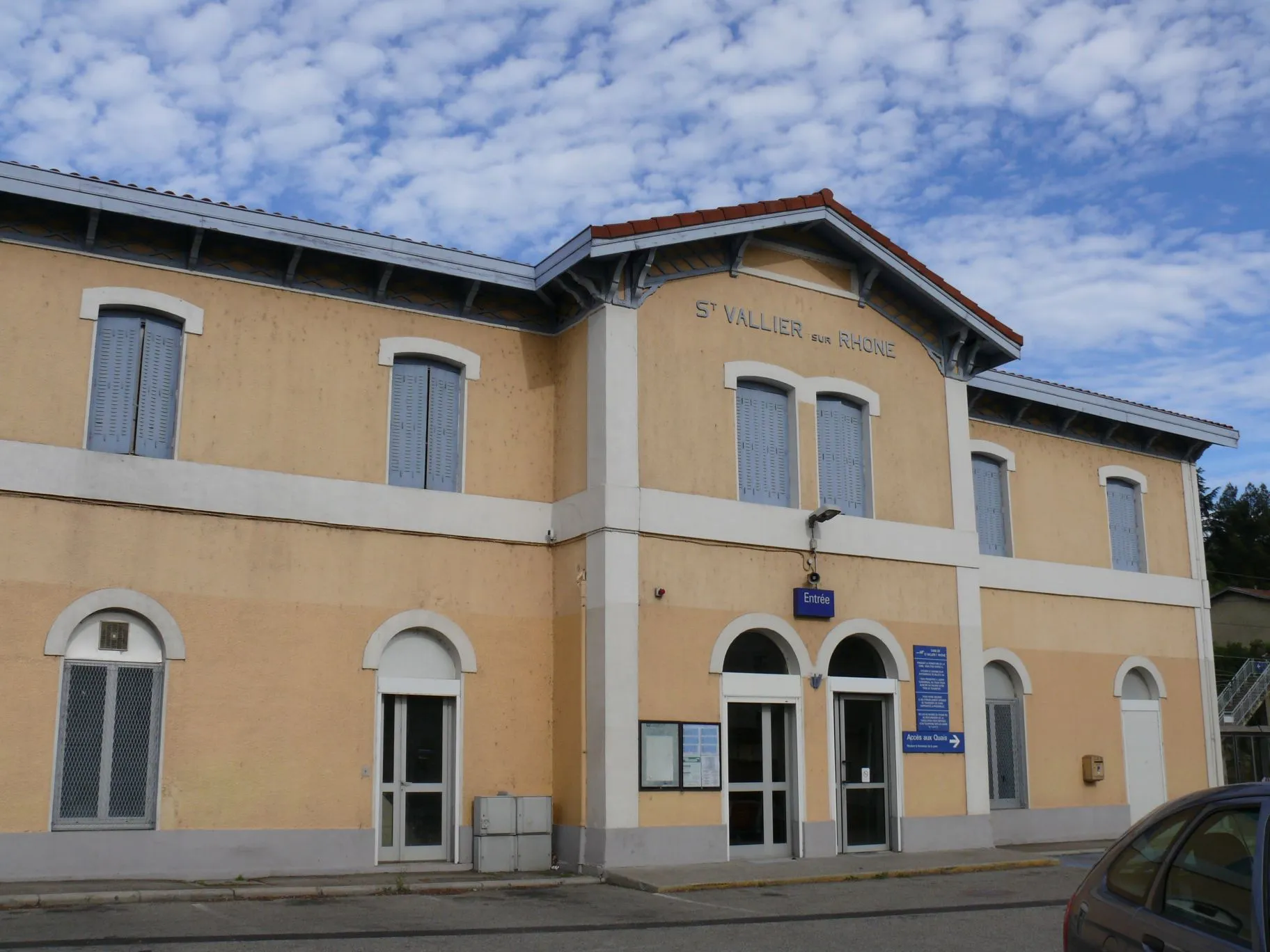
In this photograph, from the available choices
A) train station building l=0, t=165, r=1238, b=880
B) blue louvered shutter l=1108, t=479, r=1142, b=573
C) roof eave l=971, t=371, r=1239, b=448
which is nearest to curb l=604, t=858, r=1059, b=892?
train station building l=0, t=165, r=1238, b=880

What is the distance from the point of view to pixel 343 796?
46.9 feet

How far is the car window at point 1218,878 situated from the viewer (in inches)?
190

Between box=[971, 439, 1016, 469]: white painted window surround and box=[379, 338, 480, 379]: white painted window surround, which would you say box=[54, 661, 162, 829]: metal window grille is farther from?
box=[971, 439, 1016, 469]: white painted window surround

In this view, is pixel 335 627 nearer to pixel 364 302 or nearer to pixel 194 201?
pixel 364 302

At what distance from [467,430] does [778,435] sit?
4.17 m

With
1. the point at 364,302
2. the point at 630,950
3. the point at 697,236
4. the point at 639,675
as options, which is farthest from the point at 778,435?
the point at 630,950

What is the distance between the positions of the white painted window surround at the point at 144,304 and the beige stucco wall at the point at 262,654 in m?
2.18

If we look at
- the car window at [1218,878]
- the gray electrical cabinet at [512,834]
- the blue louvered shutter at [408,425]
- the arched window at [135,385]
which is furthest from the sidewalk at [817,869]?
the car window at [1218,878]

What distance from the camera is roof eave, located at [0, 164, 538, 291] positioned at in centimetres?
1340

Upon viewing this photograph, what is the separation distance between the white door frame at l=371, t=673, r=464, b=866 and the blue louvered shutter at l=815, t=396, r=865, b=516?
5.65 m

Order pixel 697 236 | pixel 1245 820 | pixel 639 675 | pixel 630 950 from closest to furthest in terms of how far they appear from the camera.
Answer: pixel 1245 820 → pixel 630 950 → pixel 639 675 → pixel 697 236

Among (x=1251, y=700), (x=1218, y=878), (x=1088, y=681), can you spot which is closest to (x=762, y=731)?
(x=1088, y=681)

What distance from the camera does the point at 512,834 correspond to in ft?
48.0

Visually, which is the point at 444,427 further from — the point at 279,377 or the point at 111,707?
the point at 111,707
